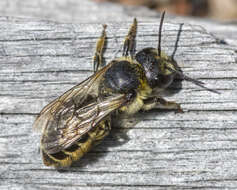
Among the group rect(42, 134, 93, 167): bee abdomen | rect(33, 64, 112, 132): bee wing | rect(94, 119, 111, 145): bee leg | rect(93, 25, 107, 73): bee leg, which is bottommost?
rect(42, 134, 93, 167): bee abdomen

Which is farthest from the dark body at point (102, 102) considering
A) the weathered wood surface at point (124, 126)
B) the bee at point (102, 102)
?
the weathered wood surface at point (124, 126)

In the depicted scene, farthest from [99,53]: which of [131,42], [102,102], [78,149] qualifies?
[78,149]

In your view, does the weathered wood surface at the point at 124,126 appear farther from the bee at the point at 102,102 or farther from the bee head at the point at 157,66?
the bee head at the point at 157,66

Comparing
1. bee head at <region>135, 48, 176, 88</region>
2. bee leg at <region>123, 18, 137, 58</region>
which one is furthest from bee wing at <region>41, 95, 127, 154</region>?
bee leg at <region>123, 18, 137, 58</region>

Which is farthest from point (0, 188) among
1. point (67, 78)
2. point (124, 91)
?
point (124, 91)

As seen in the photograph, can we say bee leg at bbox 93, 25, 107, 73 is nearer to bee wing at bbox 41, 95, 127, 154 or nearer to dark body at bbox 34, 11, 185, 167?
dark body at bbox 34, 11, 185, 167

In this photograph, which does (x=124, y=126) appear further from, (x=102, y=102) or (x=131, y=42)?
(x=131, y=42)

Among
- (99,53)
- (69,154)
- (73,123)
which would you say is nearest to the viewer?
(69,154)

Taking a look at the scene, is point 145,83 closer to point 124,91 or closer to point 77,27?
point 124,91
